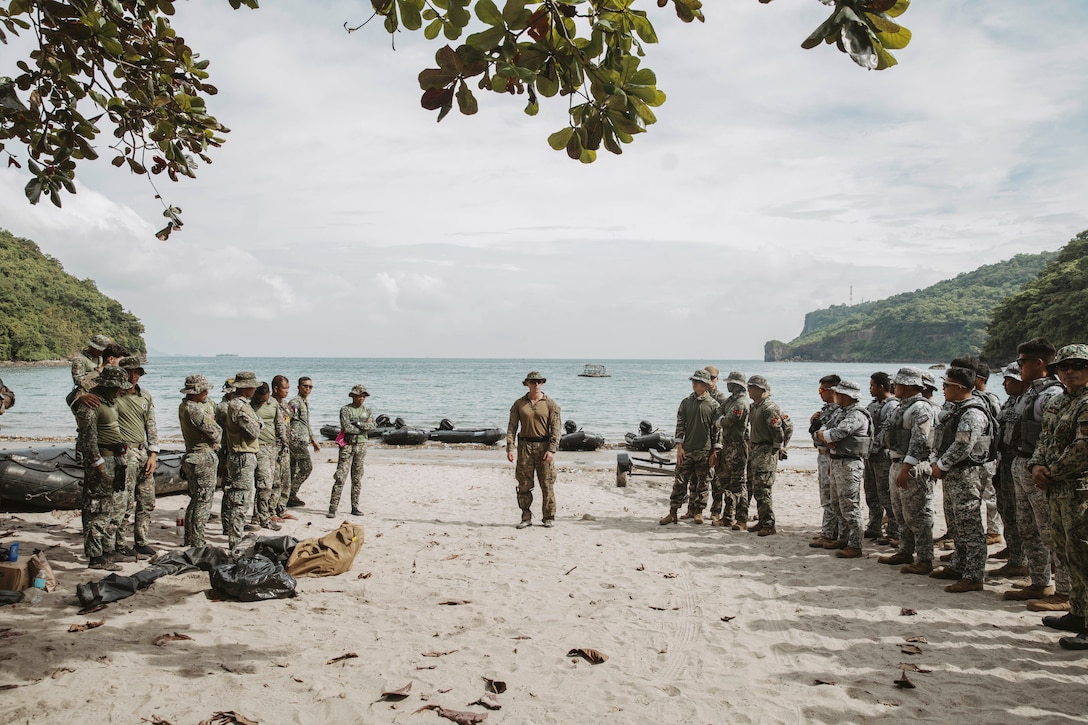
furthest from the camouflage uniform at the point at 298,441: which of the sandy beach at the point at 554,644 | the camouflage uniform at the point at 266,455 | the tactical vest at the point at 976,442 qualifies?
the tactical vest at the point at 976,442

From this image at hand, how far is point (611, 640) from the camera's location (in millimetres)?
4871

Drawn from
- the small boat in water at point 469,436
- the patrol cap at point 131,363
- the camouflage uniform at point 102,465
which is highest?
the patrol cap at point 131,363

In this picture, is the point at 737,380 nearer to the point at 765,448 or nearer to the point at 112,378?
the point at 765,448

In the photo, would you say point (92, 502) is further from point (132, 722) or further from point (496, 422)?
point (496, 422)

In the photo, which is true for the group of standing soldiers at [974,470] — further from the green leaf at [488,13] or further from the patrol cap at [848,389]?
the green leaf at [488,13]

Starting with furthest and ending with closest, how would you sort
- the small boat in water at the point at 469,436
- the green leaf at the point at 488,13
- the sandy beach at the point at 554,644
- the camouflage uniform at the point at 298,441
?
the small boat in water at the point at 469,436
the camouflage uniform at the point at 298,441
the sandy beach at the point at 554,644
the green leaf at the point at 488,13

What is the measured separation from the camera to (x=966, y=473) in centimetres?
593

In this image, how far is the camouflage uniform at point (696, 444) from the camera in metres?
9.17

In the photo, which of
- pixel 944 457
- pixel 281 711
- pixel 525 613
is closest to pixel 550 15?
pixel 281 711

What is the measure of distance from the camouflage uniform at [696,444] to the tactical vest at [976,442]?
10.9ft

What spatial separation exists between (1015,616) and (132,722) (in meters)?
6.70

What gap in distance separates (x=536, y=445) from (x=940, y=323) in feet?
377

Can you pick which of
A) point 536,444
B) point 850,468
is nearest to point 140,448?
point 536,444

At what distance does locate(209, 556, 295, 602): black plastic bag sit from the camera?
217 inches
